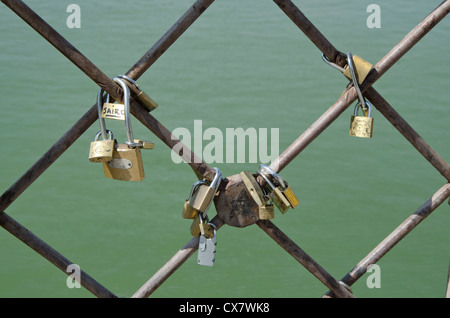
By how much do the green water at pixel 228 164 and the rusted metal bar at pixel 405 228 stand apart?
0.53 m

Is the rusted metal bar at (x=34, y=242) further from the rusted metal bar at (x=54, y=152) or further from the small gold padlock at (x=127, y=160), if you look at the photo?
the small gold padlock at (x=127, y=160)

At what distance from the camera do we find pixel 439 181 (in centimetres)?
318

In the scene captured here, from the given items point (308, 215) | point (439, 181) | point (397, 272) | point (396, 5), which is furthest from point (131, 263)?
point (396, 5)

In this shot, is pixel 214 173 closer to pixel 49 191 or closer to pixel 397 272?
pixel 397 272

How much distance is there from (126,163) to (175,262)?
0.33m

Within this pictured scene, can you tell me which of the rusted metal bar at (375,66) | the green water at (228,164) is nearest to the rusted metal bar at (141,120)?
the rusted metal bar at (375,66)

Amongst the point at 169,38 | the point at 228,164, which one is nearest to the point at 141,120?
the point at 169,38

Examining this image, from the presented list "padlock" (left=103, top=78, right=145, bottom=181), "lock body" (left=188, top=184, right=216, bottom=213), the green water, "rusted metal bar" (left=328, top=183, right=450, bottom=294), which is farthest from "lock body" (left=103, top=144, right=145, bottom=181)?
the green water

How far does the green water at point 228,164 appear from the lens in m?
2.68

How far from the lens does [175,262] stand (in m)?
1.89

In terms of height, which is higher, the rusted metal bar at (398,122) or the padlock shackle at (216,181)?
the rusted metal bar at (398,122)

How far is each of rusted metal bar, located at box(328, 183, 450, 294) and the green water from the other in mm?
534

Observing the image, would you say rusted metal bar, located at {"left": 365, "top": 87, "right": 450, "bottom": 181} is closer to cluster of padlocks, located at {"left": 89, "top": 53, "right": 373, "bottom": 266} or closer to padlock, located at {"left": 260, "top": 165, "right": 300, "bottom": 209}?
cluster of padlocks, located at {"left": 89, "top": 53, "right": 373, "bottom": 266}

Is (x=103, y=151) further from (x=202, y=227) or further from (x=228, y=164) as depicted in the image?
(x=228, y=164)
